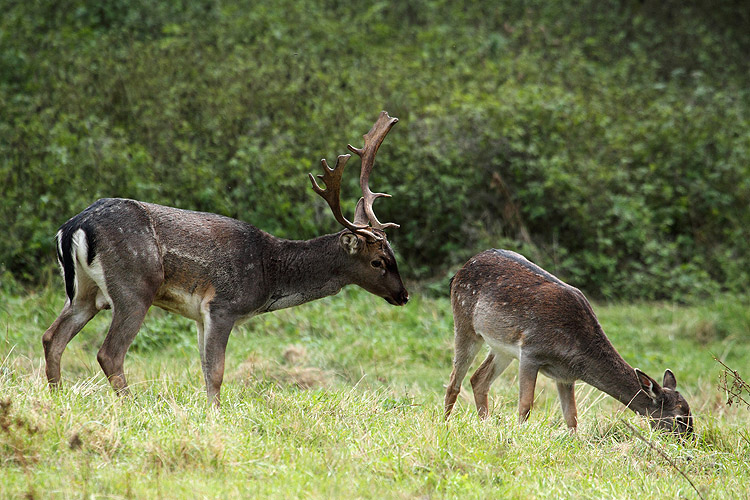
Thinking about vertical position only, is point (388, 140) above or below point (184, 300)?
below

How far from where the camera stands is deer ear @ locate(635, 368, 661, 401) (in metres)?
7.07

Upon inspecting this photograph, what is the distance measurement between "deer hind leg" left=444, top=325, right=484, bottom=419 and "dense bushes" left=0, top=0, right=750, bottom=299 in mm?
4475

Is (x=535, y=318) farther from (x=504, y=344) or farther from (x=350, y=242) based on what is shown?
(x=350, y=242)

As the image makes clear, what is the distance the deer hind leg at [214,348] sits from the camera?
272 inches

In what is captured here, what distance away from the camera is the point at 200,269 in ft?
23.0

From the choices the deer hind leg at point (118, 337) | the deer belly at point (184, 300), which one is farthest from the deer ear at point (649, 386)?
the deer hind leg at point (118, 337)

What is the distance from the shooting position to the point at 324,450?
17.8 feet

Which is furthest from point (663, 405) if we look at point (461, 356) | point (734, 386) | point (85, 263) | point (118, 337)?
point (85, 263)

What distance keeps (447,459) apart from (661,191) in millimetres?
9293

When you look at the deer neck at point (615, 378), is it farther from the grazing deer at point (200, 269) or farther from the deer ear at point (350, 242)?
the deer ear at point (350, 242)

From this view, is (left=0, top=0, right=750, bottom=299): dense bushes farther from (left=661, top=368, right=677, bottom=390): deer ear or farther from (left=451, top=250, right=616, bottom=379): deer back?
(left=661, top=368, right=677, bottom=390): deer ear

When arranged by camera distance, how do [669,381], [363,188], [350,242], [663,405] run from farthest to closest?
[363,188] → [350,242] → [669,381] → [663,405]

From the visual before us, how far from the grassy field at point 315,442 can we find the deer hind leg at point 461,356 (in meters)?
0.29

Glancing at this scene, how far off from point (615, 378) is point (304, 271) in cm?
256
